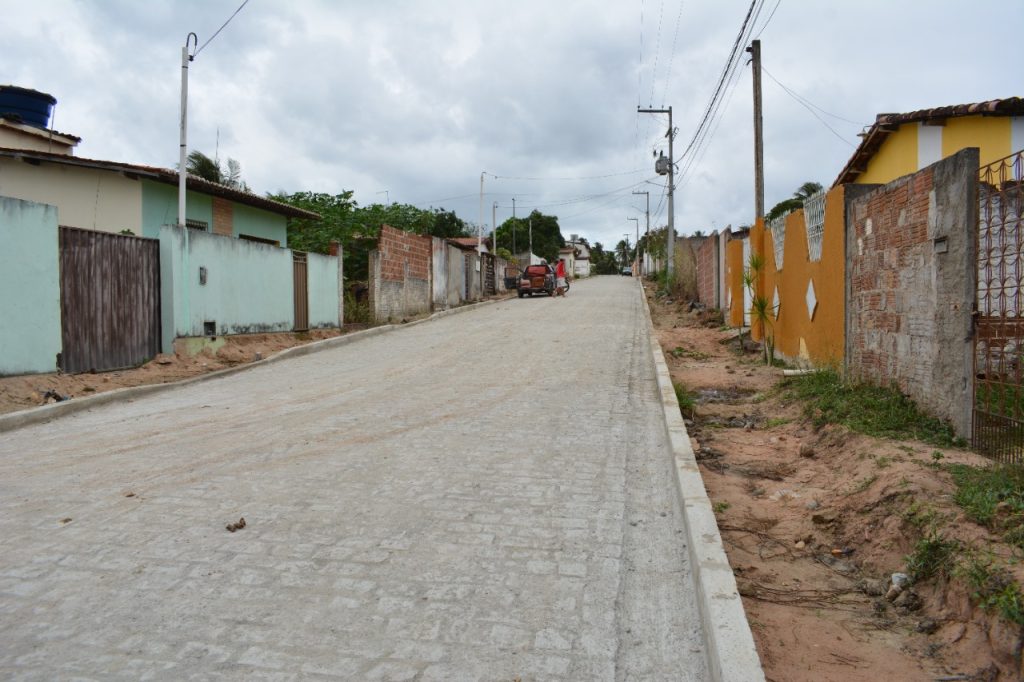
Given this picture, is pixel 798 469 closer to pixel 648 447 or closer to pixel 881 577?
pixel 648 447

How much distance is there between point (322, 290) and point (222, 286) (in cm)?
435

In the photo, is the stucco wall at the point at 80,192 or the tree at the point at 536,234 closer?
the stucco wall at the point at 80,192

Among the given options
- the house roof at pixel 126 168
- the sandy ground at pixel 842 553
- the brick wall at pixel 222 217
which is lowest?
the sandy ground at pixel 842 553

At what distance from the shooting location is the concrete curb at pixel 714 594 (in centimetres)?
292

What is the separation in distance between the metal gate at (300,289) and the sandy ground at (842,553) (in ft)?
37.6

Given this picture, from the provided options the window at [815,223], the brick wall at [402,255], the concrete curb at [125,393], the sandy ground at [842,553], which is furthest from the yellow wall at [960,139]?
the brick wall at [402,255]

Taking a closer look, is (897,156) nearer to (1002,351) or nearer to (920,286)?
(920,286)

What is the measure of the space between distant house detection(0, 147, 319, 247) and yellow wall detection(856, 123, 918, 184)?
51.3 ft

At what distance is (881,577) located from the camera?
405 centimetres

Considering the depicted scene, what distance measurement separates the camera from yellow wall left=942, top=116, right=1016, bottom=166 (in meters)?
13.7

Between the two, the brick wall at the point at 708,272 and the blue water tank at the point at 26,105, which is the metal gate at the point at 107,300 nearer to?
the blue water tank at the point at 26,105

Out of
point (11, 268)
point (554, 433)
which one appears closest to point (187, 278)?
Result: point (11, 268)

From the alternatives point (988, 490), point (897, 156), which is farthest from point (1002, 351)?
point (897, 156)

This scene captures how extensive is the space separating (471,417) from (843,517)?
431cm
